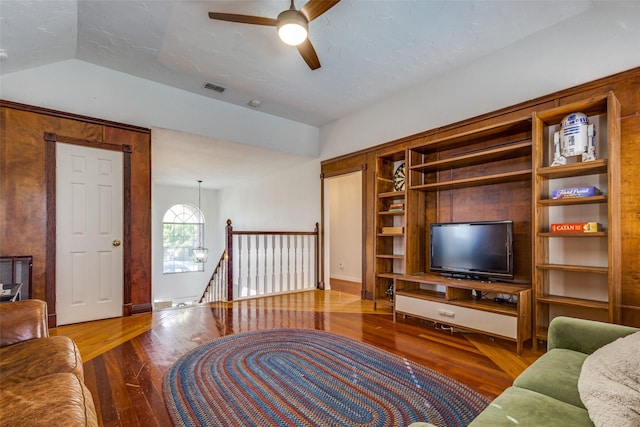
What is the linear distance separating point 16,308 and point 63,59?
2994 millimetres

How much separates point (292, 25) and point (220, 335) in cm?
284

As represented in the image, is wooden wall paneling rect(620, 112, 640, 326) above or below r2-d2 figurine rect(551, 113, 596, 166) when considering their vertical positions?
below

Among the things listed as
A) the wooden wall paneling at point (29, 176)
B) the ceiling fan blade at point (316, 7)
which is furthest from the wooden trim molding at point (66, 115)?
the ceiling fan blade at point (316, 7)

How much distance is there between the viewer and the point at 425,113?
401cm

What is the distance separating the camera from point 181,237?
31.0ft

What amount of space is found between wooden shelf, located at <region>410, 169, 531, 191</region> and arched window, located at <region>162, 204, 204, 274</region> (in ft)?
25.7

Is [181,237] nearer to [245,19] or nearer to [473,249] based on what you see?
[245,19]

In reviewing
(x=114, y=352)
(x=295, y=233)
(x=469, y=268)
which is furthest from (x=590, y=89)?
(x=114, y=352)

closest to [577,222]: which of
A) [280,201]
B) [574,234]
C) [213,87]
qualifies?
[574,234]

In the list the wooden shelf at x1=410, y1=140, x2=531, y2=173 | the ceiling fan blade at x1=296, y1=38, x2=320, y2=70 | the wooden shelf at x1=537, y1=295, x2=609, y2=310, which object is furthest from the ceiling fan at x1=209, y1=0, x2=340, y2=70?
the wooden shelf at x1=537, y1=295, x2=609, y2=310

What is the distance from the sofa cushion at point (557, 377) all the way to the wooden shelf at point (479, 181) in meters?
1.84

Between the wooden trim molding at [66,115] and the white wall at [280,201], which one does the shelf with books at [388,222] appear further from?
the wooden trim molding at [66,115]

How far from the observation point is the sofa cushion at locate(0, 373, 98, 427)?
976mm

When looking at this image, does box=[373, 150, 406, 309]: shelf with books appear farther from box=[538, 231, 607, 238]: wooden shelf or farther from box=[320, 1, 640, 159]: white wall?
box=[538, 231, 607, 238]: wooden shelf
